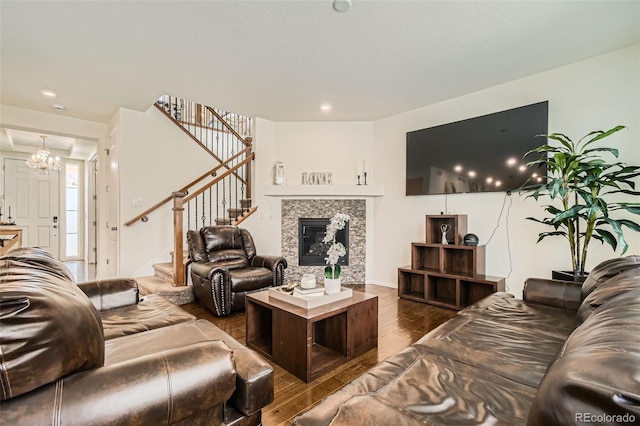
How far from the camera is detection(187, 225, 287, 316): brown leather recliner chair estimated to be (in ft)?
10.3

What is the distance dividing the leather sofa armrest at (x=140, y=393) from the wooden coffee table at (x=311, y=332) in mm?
966

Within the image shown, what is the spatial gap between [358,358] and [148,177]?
4.21 m

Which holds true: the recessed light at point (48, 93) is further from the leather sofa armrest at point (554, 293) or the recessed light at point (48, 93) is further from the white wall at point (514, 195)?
the leather sofa armrest at point (554, 293)

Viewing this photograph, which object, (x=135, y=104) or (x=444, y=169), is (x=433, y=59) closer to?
(x=444, y=169)

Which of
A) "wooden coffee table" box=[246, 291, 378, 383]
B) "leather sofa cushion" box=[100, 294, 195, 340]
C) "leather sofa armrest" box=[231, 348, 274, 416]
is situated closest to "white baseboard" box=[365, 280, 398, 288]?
→ "wooden coffee table" box=[246, 291, 378, 383]

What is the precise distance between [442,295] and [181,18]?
13.5ft

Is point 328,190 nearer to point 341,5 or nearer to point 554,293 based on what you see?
point 341,5

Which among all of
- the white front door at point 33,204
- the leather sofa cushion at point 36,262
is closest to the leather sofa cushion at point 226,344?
the leather sofa cushion at point 36,262

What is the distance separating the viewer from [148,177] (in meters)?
4.68

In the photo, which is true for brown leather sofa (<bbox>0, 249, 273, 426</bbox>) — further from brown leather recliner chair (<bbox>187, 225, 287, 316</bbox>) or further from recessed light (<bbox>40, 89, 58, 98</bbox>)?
recessed light (<bbox>40, 89, 58, 98</bbox>)

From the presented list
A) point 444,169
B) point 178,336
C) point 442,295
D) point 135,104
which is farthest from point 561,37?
point 135,104

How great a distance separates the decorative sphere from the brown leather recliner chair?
87.5 inches

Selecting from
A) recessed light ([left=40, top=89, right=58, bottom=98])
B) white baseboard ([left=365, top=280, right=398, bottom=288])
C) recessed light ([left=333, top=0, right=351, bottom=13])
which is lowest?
white baseboard ([left=365, top=280, right=398, bottom=288])

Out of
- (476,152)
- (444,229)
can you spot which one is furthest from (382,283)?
(476,152)
